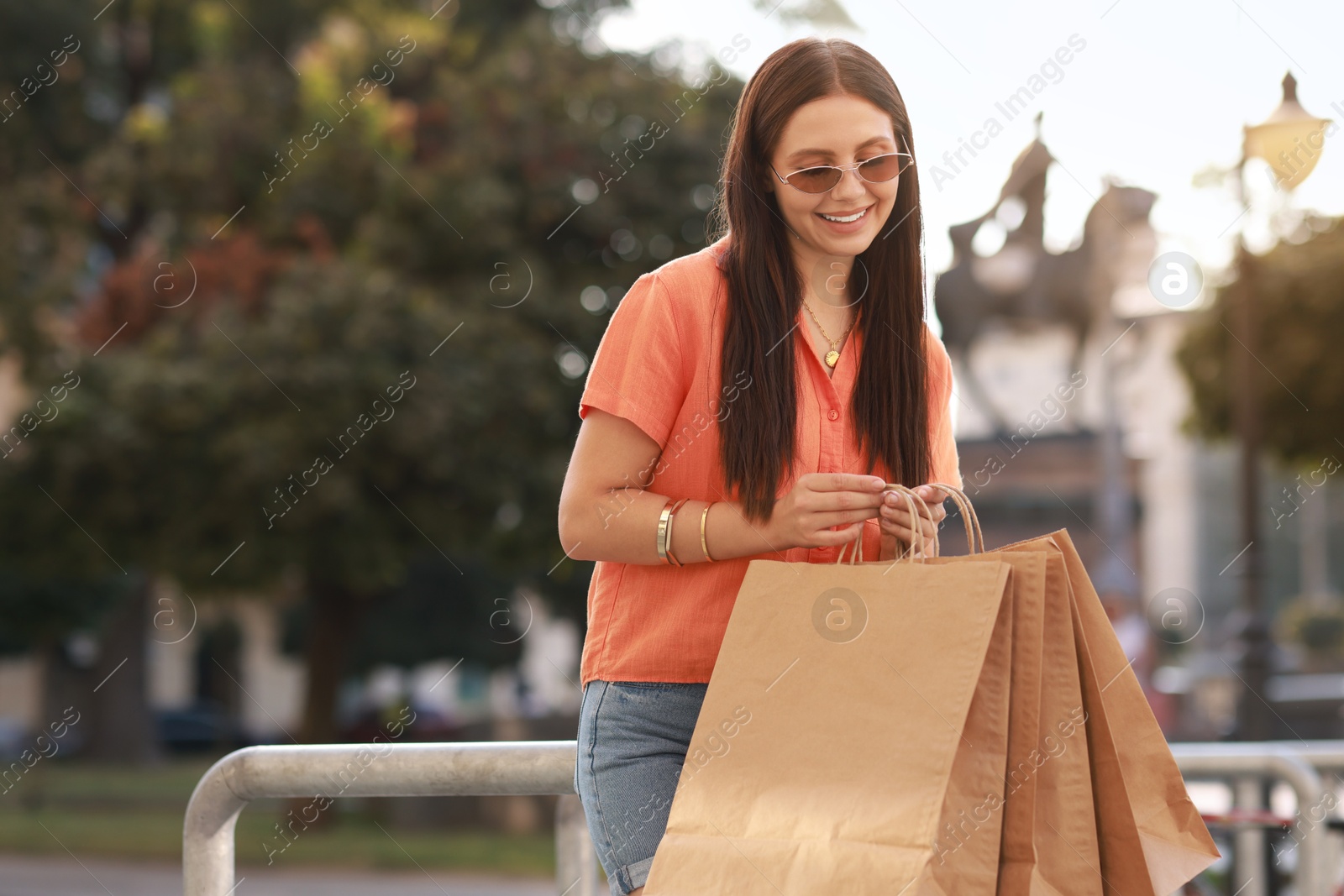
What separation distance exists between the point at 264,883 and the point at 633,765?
10.6 meters

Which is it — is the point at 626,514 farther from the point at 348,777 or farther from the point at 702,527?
the point at 348,777

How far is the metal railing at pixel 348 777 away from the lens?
7.35ft

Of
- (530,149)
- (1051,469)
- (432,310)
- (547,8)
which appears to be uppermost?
(547,8)

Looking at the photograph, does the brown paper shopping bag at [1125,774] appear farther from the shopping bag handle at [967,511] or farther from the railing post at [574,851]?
the railing post at [574,851]

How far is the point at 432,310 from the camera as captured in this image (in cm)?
1181

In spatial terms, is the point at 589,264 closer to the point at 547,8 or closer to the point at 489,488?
the point at 489,488

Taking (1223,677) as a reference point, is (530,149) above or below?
above

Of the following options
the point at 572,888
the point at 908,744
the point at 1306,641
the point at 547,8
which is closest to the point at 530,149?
the point at 547,8

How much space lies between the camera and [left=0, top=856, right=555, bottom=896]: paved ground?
1080 centimetres

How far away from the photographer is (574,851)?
2.56 meters

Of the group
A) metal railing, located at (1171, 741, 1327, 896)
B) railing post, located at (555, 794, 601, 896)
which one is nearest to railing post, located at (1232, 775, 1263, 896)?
metal railing, located at (1171, 741, 1327, 896)

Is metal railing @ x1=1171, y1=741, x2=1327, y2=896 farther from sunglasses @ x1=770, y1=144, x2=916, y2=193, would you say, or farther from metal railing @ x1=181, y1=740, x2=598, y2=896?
sunglasses @ x1=770, y1=144, x2=916, y2=193

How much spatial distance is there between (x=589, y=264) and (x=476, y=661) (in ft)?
47.7

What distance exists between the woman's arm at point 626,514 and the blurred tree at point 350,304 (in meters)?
9.76
